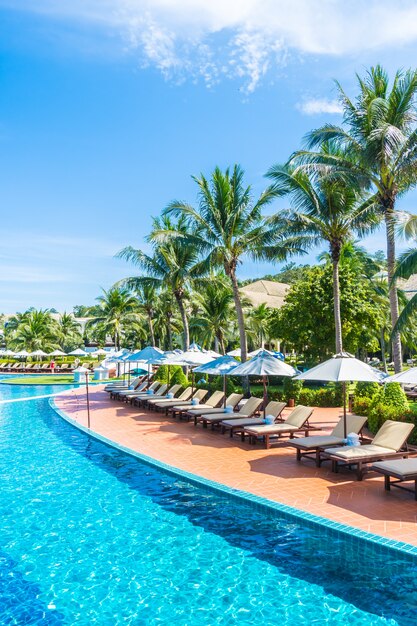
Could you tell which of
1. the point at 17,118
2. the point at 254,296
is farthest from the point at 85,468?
the point at 254,296

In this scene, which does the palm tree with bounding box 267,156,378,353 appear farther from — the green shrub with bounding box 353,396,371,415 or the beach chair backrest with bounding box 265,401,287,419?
the beach chair backrest with bounding box 265,401,287,419

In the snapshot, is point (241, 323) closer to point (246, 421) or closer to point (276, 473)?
point (246, 421)

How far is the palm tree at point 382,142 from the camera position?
1448cm

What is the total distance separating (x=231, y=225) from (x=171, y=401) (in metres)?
7.48

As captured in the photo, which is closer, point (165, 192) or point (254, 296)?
point (165, 192)

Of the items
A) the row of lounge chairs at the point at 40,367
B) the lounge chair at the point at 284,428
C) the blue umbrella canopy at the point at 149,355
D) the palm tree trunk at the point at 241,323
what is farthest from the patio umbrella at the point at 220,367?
the row of lounge chairs at the point at 40,367

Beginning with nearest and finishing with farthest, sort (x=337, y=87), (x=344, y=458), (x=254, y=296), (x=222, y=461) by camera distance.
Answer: (x=344, y=458) → (x=222, y=461) → (x=337, y=87) → (x=254, y=296)

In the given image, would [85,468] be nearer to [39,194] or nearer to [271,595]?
[271,595]

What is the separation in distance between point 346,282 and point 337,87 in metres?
10.3

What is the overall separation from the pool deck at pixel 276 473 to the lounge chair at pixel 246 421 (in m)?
0.30

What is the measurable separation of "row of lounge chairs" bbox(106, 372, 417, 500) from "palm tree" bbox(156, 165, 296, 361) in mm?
4111

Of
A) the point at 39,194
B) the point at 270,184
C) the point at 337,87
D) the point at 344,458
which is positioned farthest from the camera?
the point at 39,194

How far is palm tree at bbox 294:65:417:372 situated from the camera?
1448 centimetres

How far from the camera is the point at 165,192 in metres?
25.6
